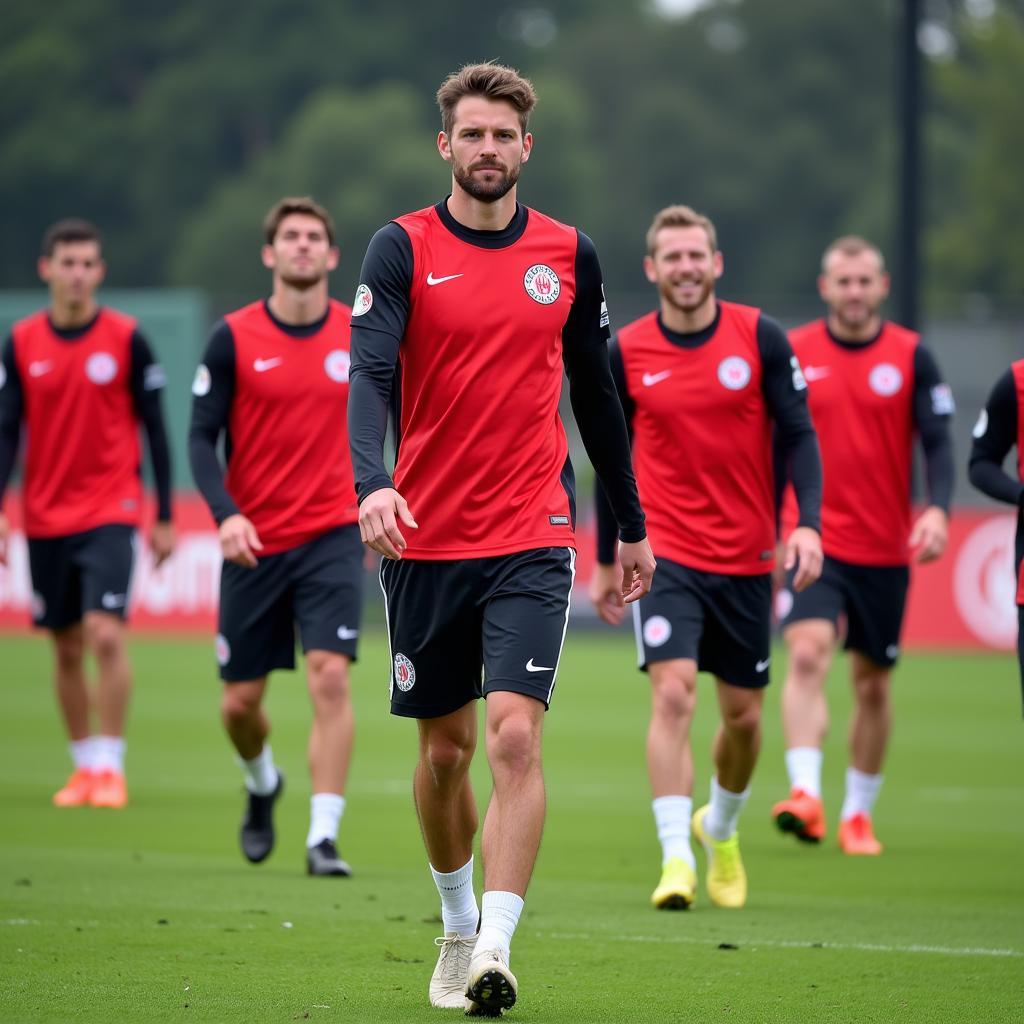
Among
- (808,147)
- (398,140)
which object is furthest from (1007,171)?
(398,140)

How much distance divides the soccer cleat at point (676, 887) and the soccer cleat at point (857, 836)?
2147 millimetres

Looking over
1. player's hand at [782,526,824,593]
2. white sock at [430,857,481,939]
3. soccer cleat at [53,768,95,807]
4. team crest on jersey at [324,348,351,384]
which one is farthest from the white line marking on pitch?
soccer cleat at [53,768,95,807]

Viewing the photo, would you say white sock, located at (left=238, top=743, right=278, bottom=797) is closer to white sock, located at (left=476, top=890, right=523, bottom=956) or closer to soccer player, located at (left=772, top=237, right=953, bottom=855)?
soccer player, located at (left=772, top=237, right=953, bottom=855)

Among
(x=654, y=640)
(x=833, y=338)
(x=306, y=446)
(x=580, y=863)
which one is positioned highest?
(x=833, y=338)

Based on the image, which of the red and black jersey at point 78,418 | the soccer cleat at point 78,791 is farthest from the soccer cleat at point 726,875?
the red and black jersey at point 78,418

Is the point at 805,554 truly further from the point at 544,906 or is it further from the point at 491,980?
the point at 491,980

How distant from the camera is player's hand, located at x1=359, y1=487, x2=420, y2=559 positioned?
5.72 m

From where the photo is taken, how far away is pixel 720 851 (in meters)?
8.52

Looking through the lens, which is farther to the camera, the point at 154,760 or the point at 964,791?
the point at 154,760

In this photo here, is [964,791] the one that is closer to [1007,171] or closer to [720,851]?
[720,851]

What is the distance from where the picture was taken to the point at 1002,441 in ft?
25.8

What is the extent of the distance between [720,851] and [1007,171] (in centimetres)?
5116

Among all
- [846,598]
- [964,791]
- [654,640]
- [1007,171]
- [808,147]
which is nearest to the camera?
[654,640]

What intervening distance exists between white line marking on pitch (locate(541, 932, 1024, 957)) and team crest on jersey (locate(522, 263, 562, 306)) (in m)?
2.28
